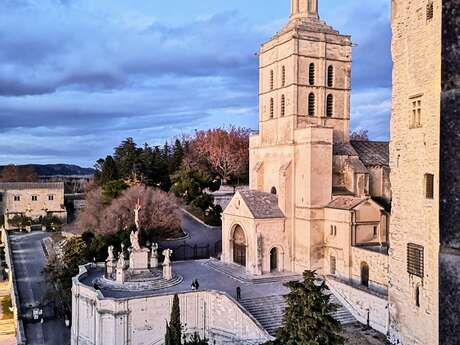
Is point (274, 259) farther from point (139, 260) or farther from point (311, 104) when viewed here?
point (311, 104)

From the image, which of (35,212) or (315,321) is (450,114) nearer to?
(315,321)

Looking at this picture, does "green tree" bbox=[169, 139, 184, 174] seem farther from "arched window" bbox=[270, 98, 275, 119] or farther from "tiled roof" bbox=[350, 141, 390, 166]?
"tiled roof" bbox=[350, 141, 390, 166]

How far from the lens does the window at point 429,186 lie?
15328mm

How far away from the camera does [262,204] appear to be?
29.8 metres

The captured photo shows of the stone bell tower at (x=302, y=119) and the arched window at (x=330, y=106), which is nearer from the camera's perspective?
the stone bell tower at (x=302, y=119)

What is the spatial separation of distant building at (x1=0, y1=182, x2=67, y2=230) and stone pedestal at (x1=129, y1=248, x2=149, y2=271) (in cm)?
4166

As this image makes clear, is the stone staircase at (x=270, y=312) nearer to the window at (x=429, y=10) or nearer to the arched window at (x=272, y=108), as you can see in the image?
the arched window at (x=272, y=108)

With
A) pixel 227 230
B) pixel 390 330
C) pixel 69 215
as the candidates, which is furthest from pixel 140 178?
pixel 390 330

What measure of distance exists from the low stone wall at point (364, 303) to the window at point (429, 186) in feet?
24.0

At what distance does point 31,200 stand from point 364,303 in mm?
53449

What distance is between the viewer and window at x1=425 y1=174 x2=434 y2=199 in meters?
15.3

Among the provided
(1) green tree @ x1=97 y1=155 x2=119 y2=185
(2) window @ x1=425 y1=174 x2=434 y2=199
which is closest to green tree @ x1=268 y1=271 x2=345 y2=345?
(2) window @ x1=425 y1=174 x2=434 y2=199

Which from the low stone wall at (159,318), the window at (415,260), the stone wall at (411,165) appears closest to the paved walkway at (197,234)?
the low stone wall at (159,318)

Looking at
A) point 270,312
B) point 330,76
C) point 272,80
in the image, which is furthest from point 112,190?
point 270,312
